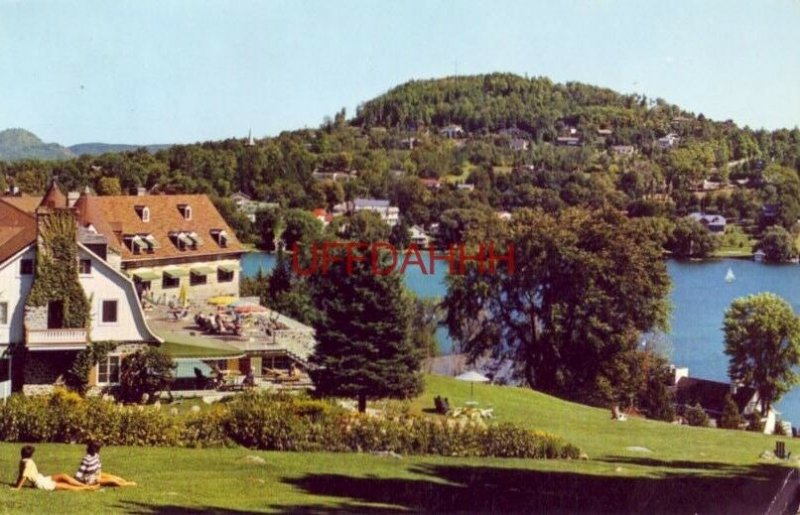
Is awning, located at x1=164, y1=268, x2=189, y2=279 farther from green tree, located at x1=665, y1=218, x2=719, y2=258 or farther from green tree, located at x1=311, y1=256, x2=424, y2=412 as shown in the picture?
green tree, located at x1=665, y1=218, x2=719, y2=258

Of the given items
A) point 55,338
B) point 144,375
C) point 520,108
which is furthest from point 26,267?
point 520,108

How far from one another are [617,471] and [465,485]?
1904 mm

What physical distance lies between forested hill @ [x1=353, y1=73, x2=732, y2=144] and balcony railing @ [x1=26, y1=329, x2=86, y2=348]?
541 centimetres

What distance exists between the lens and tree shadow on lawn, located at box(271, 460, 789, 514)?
9.46 metres

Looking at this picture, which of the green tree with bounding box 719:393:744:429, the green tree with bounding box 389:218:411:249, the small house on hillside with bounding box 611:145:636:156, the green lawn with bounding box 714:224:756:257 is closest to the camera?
the green tree with bounding box 389:218:411:249

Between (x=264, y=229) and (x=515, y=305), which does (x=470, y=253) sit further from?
(x=264, y=229)

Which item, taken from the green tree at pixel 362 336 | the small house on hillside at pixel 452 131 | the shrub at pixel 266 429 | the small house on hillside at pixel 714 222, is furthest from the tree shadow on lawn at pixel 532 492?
the small house on hillside at pixel 452 131

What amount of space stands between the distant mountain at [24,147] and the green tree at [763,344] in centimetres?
1014

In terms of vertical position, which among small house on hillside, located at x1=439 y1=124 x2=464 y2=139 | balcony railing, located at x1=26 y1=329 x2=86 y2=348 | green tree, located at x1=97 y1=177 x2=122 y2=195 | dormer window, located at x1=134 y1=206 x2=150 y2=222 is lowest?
balcony railing, located at x1=26 y1=329 x2=86 y2=348

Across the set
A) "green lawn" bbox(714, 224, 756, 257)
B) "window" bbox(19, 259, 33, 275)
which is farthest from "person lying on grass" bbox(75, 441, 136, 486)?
"green lawn" bbox(714, 224, 756, 257)

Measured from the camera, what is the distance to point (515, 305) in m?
16.9

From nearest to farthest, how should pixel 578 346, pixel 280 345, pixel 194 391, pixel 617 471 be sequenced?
1. pixel 617 471
2. pixel 194 391
3. pixel 280 345
4. pixel 578 346

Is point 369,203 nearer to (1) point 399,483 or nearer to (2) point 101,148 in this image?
(2) point 101,148

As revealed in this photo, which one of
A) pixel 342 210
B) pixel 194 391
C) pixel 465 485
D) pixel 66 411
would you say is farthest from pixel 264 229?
pixel 465 485
